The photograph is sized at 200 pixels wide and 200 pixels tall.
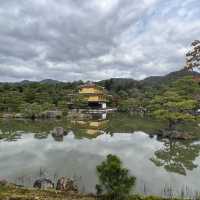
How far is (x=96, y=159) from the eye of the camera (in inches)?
526

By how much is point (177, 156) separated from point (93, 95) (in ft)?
113

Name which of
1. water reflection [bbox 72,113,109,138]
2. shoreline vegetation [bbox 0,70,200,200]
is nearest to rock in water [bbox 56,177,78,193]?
shoreline vegetation [bbox 0,70,200,200]

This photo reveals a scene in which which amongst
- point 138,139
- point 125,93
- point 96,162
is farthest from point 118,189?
point 125,93

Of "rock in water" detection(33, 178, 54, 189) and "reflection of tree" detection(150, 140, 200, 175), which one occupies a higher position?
"rock in water" detection(33, 178, 54, 189)

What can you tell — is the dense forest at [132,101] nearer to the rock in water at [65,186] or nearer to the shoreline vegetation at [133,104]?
the shoreline vegetation at [133,104]

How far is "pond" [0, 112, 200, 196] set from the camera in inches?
396

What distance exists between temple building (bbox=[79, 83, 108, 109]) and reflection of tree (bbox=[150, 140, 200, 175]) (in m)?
30.1

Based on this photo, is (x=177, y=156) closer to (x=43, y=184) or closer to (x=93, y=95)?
(x=43, y=184)

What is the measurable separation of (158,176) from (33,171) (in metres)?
4.98

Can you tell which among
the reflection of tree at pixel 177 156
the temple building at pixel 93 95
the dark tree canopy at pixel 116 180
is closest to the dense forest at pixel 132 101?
the temple building at pixel 93 95

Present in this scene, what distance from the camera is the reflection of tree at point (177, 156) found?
1277 centimetres

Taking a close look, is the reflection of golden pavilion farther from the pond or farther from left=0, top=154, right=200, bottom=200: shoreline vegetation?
left=0, top=154, right=200, bottom=200: shoreline vegetation

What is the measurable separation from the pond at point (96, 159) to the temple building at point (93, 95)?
2751 centimetres

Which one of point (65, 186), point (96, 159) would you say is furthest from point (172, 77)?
point (65, 186)
